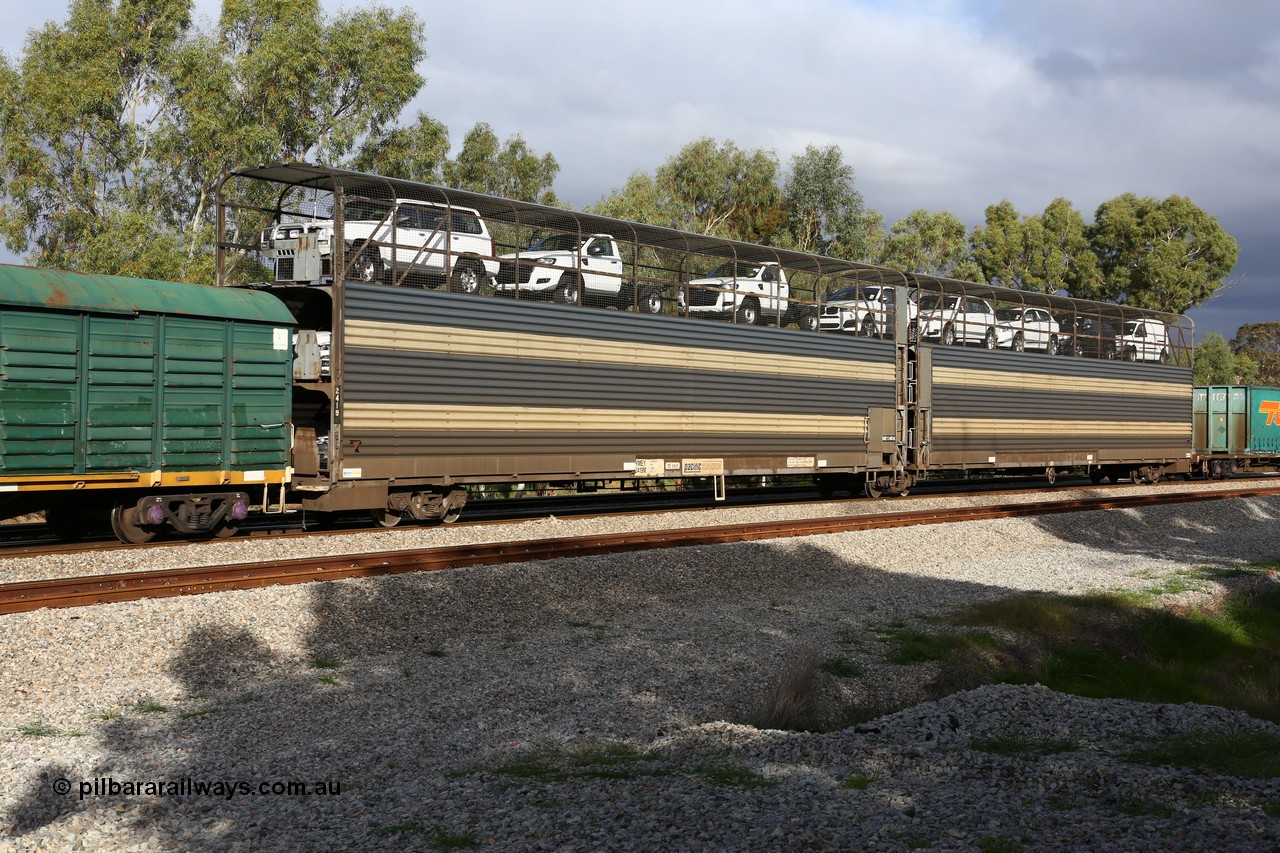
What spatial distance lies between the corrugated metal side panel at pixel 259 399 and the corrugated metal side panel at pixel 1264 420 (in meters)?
31.9

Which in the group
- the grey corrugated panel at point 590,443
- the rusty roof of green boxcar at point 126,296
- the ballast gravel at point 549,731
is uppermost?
the rusty roof of green boxcar at point 126,296

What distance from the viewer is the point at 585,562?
41.3 feet

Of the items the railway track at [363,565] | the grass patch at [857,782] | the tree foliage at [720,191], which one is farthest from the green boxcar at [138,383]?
the tree foliage at [720,191]

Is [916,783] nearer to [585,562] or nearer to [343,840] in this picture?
[343,840]

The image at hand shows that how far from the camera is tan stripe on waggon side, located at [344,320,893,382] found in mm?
14875

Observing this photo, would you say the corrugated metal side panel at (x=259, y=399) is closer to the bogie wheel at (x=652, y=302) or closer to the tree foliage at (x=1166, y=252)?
the bogie wheel at (x=652, y=302)

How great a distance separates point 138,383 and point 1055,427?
2192 cm

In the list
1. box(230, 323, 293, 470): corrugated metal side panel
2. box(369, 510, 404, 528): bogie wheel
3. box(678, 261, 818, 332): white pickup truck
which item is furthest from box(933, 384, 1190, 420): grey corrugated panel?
box(230, 323, 293, 470): corrugated metal side panel

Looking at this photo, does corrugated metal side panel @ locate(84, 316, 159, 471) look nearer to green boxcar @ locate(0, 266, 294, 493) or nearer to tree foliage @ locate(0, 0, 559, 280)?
green boxcar @ locate(0, 266, 294, 493)

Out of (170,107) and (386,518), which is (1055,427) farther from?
(170,107)

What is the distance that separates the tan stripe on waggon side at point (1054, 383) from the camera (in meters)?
24.5

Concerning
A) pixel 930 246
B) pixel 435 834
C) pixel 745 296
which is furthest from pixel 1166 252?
pixel 435 834

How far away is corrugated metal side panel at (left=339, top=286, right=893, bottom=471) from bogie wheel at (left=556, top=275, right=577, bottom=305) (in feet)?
0.98

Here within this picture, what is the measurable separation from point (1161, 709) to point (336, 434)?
35.3 feet
